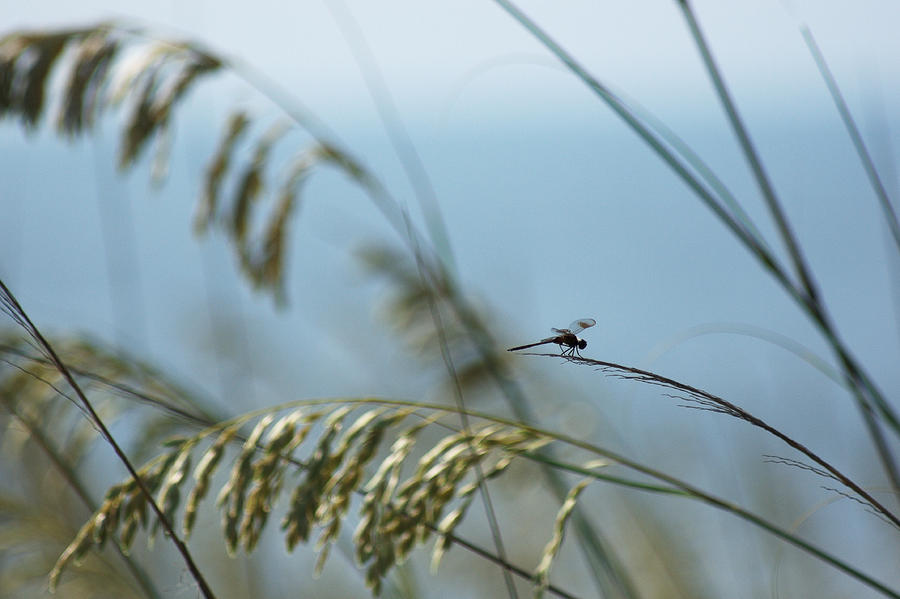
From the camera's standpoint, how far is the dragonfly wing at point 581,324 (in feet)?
2.32

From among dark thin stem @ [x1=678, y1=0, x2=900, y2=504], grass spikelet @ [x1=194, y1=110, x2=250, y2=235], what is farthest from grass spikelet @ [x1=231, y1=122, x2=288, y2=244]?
dark thin stem @ [x1=678, y1=0, x2=900, y2=504]

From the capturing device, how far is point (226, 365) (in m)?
2.55

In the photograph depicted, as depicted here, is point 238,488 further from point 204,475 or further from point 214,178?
point 214,178

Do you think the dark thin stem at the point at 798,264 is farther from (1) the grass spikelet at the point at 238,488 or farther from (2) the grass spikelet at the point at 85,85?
(2) the grass spikelet at the point at 85,85

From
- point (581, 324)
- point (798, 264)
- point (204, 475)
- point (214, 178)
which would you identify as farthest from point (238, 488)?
point (214, 178)

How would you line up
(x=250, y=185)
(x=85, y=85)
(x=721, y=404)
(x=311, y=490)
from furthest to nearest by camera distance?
(x=250, y=185) < (x=85, y=85) < (x=311, y=490) < (x=721, y=404)

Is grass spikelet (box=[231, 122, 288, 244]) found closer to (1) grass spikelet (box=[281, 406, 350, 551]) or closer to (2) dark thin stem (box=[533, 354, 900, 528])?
Answer: (1) grass spikelet (box=[281, 406, 350, 551])

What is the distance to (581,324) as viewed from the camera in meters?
0.74

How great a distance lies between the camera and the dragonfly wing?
707 millimetres

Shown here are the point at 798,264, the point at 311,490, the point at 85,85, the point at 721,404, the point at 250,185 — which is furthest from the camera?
the point at 250,185

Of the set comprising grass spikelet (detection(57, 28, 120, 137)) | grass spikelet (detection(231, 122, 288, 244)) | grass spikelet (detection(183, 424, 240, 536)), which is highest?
grass spikelet (detection(57, 28, 120, 137))

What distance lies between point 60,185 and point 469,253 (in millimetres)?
19198

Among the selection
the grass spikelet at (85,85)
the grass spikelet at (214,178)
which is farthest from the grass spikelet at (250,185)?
the grass spikelet at (85,85)

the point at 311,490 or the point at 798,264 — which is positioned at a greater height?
the point at 798,264
